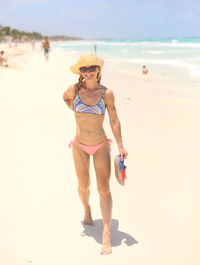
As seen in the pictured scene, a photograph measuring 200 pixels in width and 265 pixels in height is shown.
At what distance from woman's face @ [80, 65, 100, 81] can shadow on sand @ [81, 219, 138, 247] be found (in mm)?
1637

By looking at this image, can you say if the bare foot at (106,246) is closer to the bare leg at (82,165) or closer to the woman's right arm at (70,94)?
the bare leg at (82,165)

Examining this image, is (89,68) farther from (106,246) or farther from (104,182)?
(106,246)

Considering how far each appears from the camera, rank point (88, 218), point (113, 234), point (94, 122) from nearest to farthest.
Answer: point (94, 122) < point (113, 234) < point (88, 218)

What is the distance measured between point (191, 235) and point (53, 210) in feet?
5.19

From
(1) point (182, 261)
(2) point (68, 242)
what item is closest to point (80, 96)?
(2) point (68, 242)

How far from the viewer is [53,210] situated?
4027mm

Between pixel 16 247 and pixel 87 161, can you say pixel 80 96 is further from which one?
pixel 16 247

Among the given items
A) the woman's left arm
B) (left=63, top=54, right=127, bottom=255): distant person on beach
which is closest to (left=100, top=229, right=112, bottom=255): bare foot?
(left=63, top=54, right=127, bottom=255): distant person on beach

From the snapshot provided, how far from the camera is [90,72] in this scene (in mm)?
3053

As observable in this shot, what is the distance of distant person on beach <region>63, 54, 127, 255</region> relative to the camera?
3086mm

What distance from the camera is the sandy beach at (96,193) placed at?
10.8 ft

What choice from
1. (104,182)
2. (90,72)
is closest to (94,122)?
(90,72)

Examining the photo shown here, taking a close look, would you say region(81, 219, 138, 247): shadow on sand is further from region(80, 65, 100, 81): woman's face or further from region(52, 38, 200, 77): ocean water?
region(52, 38, 200, 77): ocean water

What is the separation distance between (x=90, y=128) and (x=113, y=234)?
121 cm
